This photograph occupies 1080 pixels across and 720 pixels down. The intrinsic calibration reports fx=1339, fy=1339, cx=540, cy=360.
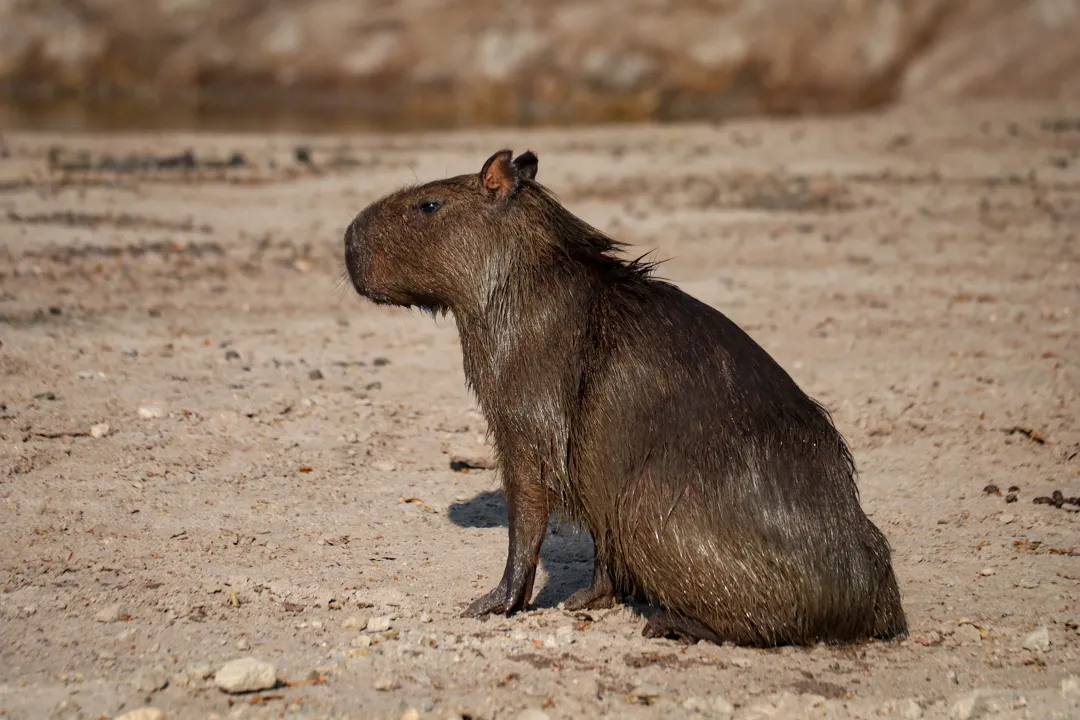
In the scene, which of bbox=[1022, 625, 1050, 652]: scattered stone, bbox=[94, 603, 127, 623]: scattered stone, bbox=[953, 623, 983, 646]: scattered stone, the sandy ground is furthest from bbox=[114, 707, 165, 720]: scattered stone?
bbox=[1022, 625, 1050, 652]: scattered stone

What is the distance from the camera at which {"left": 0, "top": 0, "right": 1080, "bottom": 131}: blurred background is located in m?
22.9

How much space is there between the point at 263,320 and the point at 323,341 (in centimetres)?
62

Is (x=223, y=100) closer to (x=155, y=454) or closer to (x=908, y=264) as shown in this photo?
(x=908, y=264)

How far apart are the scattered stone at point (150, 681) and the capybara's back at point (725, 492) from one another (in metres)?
1.44

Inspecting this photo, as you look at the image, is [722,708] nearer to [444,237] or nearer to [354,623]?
[354,623]

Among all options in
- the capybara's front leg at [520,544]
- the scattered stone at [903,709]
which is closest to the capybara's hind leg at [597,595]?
the capybara's front leg at [520,544]

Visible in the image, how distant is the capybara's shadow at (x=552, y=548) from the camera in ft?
16.5

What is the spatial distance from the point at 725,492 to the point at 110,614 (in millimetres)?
2018

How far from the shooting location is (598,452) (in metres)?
4.31

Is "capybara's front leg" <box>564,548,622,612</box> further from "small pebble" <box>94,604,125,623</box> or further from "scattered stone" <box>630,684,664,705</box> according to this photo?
"small pebble" <box>94,604,125,623</box>

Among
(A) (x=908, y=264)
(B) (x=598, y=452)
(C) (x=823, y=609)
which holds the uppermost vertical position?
(A) (x=908, y=264)

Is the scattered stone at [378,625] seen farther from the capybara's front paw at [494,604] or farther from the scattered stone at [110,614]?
the scattered stone at [110,614]

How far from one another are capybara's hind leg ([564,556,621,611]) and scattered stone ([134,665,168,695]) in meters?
1.48

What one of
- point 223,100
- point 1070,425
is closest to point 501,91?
point 223,100
